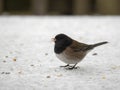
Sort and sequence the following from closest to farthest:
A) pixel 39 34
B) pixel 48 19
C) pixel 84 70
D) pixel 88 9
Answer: pixel 84 70 < pixel 39 34 < pixel 48 19 < pixel 88 9

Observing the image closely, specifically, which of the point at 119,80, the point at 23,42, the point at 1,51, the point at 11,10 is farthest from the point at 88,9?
the point at 119,80

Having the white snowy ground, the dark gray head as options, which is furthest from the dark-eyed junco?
the white snowy ground

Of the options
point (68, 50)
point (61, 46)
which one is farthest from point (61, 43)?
point (68, 50)

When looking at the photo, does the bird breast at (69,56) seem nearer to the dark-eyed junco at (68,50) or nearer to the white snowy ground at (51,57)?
the dark-eyed junco at (68,50)

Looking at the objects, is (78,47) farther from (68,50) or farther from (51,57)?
(51,57)

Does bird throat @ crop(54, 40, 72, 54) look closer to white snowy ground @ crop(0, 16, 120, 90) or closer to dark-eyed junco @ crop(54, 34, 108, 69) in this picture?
dark-eyed junco @ crop(54, 34, 108, 69)

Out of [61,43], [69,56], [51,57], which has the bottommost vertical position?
[51,57]

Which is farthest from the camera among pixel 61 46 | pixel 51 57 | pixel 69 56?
pixel 51 57

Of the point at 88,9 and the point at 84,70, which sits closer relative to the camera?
the point at 84,70

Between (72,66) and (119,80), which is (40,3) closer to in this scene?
(72,66)
